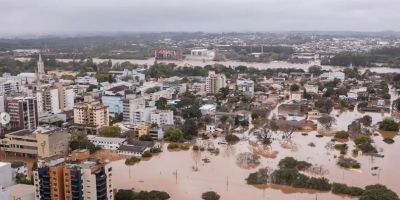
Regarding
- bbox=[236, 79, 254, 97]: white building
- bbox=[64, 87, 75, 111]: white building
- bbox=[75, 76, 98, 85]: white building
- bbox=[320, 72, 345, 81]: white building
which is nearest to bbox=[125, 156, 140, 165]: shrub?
bbox=[64, 87, 75, 111]: white building

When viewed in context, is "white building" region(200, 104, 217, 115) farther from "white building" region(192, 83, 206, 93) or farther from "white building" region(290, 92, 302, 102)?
"white building" region(192, 83, 206, 93)

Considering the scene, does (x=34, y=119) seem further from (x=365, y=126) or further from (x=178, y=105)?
(x=365, y=126)

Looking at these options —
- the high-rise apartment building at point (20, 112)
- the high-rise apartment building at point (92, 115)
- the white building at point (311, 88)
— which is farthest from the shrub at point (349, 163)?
the white building at point (311, 88)

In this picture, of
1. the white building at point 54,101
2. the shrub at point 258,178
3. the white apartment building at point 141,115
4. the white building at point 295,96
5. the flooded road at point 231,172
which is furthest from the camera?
the white building at point 295,96

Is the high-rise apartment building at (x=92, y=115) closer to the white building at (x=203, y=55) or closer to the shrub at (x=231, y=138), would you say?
the shrub at (x=231, y=138)

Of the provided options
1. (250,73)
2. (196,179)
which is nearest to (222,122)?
(196,179)

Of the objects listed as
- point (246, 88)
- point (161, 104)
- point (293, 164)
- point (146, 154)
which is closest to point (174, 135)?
point (146, 154)
